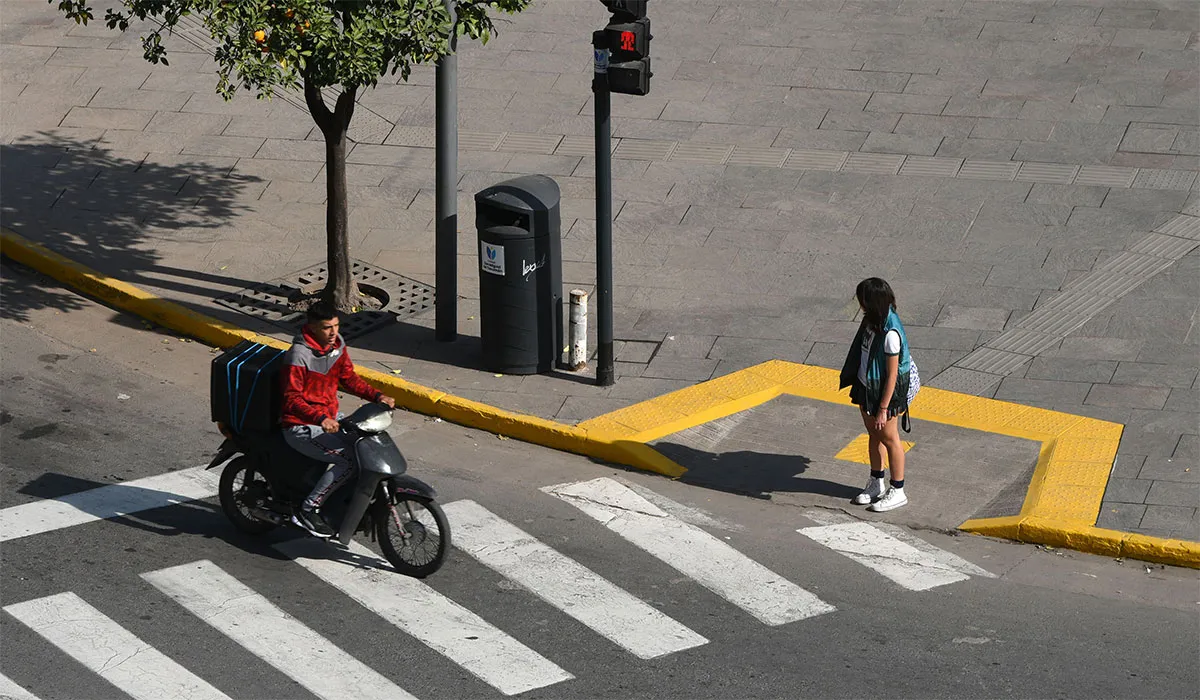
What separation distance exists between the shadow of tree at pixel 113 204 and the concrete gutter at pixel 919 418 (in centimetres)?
183

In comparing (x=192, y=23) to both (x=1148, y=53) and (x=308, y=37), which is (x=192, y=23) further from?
(x=1148, y=53)

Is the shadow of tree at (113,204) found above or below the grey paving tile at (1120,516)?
above

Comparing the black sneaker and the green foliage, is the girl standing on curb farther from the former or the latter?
the green foliage

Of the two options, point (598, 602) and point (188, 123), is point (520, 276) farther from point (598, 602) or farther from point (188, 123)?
point (188, 123)

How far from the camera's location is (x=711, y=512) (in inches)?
409

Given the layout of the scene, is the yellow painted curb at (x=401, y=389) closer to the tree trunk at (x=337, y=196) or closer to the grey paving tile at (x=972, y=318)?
the tree trunk at (x=337, y=196)

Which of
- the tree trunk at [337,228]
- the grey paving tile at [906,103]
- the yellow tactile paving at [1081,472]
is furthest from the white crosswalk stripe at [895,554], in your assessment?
the grey paving tile at [906,103]

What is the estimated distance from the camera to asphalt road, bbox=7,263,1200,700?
8117mm

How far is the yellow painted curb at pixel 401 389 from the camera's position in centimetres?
1121

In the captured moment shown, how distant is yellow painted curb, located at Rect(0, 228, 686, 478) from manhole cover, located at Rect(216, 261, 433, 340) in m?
0.42

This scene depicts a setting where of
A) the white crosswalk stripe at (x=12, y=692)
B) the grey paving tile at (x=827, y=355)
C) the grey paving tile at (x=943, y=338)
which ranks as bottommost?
the white crosswalk stripe at (x=12, y=692)

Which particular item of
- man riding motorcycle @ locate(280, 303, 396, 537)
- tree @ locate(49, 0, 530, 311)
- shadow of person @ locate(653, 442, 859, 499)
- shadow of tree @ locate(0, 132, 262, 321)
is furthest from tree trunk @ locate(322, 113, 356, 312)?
man riding motorcycle @ locate(280, 303, 396, 537)

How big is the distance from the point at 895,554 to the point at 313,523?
11.7 ft

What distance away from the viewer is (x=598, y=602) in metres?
9.00
